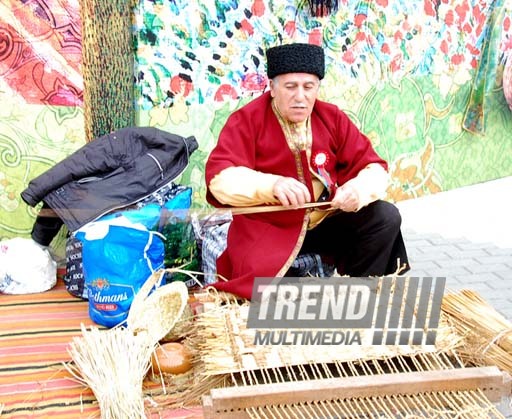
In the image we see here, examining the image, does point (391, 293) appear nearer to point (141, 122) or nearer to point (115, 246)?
point (115, 246)

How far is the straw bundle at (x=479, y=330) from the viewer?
229cm

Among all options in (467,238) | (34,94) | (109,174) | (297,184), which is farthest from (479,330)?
(34,94)

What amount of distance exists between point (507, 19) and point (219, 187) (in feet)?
13.5

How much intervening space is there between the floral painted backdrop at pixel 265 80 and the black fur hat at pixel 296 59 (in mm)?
1128

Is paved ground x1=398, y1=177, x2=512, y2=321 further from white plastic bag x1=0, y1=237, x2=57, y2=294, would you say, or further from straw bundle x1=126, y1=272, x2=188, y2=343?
white plastic bag x1=0, y1=237, x2=57, y2=294

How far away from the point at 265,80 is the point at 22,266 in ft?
6.35

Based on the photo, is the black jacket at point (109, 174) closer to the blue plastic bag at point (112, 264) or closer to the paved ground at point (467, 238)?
the blue plastic bag at point (112, 264)

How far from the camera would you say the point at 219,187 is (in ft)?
8.92

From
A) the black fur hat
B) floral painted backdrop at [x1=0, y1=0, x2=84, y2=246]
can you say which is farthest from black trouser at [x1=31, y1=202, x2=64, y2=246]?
the black fur hat

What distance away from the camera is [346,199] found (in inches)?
104

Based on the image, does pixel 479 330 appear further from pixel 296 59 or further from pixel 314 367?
pixel 296 59

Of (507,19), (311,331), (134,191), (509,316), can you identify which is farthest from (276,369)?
(507,19)

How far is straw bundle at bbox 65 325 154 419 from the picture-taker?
2.14 metres

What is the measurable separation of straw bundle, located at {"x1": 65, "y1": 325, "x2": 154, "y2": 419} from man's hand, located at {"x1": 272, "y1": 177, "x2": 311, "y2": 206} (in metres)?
0.80
